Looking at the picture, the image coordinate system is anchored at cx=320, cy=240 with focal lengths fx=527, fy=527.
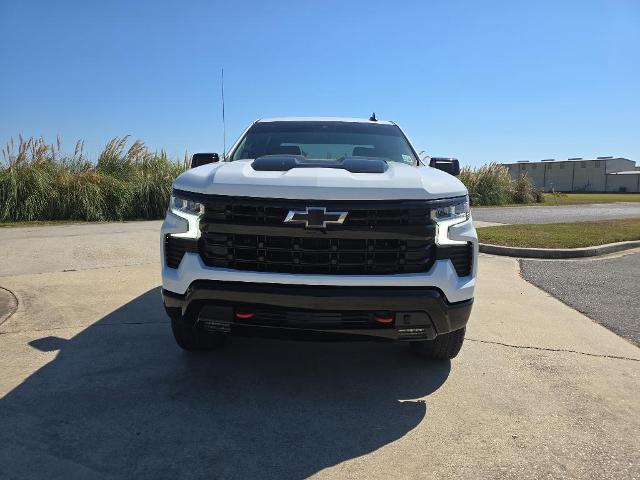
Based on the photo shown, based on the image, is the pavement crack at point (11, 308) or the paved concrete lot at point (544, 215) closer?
the pavement crack at point (11, 308)

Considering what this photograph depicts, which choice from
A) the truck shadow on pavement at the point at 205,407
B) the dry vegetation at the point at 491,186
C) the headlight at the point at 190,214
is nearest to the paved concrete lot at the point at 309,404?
the truck shadow on pavement at the point at 205,407

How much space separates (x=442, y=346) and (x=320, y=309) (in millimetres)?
1238

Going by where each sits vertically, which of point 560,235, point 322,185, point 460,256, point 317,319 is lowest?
point 560,235

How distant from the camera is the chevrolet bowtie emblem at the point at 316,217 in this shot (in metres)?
2.94

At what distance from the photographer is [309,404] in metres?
3.18

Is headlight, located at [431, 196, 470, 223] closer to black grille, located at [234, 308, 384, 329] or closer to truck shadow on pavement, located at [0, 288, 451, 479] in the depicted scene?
black grille, located at [234, 308, 384, 329]

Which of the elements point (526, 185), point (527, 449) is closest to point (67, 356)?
point (527, 449)

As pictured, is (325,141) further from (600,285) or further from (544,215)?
(544,215)

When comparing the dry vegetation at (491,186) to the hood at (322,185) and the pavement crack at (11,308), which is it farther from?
the hood at (322,185)

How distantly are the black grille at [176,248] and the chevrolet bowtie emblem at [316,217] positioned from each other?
62 centimetres

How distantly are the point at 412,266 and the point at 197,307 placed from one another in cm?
127

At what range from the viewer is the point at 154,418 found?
9.70 feet

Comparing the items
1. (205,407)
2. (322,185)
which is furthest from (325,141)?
(205,407)

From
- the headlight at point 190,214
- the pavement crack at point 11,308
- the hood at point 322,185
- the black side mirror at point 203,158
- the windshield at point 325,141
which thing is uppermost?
the windshield at point 325,141
